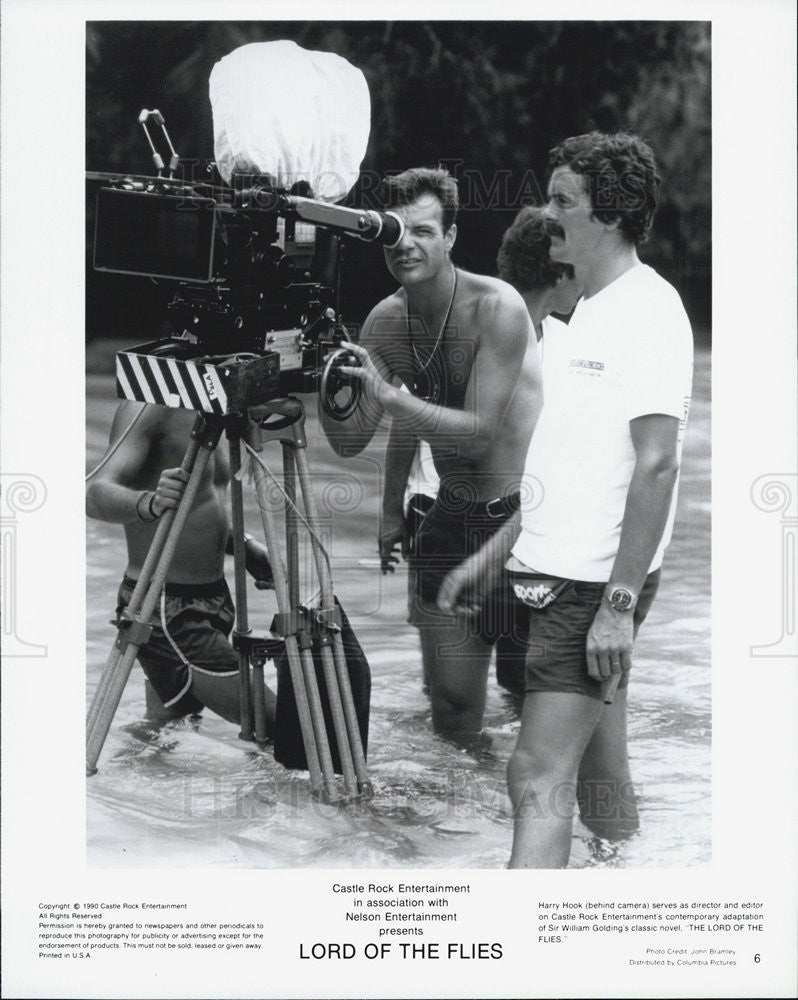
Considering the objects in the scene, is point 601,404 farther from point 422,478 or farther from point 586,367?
point 422,478

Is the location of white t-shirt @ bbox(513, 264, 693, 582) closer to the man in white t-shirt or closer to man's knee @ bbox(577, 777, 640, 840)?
the man in white t-shirt

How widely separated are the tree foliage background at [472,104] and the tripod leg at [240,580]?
21.4 inches

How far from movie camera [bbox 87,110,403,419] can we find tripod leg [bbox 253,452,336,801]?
36 centimetres

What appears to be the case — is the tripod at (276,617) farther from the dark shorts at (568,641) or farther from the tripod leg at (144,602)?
the dark shorts at (568,641)

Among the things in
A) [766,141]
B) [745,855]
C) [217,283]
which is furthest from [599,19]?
[745,855]

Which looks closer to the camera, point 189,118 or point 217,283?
point 217,283

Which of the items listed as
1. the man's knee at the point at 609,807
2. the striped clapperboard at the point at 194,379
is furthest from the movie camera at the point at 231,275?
the man's knee at the point at 609,807

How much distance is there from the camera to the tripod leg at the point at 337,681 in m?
4.70

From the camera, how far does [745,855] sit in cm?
480

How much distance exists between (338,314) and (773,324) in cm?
144

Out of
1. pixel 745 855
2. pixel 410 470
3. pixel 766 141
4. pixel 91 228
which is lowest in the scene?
pixel 745 855

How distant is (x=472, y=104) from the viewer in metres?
4.74

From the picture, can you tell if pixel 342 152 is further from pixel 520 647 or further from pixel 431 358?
pixel 520 647

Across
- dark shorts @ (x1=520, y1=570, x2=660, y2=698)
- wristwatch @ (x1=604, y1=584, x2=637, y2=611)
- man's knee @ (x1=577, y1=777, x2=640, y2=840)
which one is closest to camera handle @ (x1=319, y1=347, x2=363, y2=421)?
dark shorts @ (x1=520, y1=570, x2=660, y2=698)
